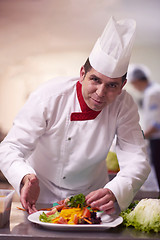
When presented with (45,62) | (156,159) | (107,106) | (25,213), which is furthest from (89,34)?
(25,213)

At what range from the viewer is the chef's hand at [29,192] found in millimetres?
1763

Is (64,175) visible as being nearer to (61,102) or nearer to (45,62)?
(61,102)

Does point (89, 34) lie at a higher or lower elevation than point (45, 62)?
higher

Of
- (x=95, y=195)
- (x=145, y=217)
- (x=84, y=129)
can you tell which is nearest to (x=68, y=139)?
(x=84, y=129)

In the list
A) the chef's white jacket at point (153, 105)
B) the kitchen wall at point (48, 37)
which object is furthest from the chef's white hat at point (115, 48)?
the kitchen wall at point (48, 37)

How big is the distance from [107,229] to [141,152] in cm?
66

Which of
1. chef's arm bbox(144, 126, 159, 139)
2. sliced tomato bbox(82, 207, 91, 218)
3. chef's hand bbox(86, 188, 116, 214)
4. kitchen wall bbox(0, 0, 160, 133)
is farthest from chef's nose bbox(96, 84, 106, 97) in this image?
kitchen wall bbox(0, 0, 160, 133)

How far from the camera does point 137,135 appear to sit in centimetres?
222

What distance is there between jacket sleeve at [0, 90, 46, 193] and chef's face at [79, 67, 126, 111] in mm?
302

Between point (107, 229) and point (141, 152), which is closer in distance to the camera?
point (107, 229)

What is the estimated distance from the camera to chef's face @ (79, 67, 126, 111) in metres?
1.98

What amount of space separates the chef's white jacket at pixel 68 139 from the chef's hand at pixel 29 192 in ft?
0.90

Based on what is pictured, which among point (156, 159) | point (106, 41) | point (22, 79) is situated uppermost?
point (106, 41)

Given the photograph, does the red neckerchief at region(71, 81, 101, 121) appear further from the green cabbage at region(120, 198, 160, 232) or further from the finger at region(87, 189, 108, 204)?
the green cabbage at region(120, 198, 160, 232)
